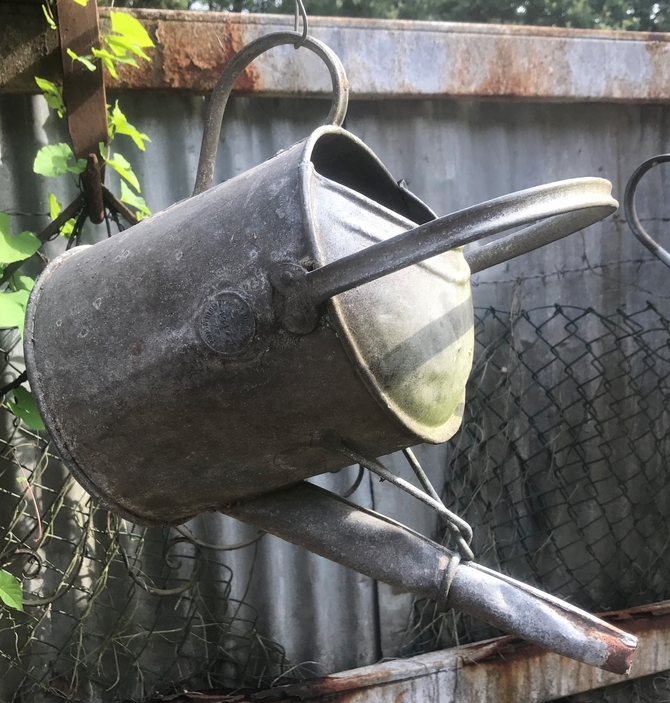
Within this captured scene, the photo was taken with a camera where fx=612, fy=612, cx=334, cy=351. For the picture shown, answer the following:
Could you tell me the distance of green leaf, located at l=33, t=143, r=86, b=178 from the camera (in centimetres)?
114

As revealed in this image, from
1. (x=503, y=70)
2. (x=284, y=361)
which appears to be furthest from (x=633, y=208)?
(x=284, y=361)

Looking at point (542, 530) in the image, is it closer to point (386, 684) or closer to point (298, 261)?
point (386, 684)

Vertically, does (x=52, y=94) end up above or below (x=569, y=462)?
above

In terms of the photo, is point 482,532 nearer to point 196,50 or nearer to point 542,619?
point 542,619

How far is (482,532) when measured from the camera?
1676mm

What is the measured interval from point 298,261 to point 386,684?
3.99 feet

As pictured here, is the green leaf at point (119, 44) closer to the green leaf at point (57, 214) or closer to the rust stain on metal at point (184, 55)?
the rust stain on metal at point (184, 55)

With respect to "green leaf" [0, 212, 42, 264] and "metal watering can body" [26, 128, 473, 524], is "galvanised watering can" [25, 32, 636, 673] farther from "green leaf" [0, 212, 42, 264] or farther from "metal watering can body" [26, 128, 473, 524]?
"green leaf" [0, 212, 42, 264]

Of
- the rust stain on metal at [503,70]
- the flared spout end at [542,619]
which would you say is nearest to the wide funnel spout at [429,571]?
the flared spout end at [542,619]

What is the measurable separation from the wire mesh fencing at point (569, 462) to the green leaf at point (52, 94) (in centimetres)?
110

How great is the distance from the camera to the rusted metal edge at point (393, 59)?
4.06 ft

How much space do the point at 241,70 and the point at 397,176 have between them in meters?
0.66

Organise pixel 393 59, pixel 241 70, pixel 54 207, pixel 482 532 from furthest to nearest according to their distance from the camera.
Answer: pixel 482 532
pixel 393 59
pixel 54 207
pixel 241 70

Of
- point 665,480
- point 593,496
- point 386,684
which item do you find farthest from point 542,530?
point 386,684
